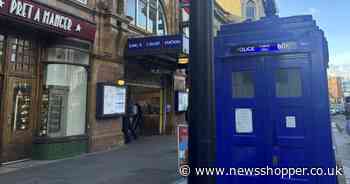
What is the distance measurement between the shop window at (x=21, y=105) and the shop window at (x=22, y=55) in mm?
423

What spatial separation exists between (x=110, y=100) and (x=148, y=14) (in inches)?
220

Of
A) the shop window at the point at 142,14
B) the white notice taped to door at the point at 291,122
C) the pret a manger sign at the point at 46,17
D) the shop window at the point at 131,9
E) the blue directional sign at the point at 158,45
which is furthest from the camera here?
the shop window at the point at 142,14

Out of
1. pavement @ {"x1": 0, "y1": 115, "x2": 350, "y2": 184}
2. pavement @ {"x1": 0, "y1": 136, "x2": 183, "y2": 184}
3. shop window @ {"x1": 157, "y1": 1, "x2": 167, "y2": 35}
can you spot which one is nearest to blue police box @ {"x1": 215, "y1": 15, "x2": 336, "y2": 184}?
pavement @ {"x1": 0, "y1": 115, "x2": 350, "y2": 184}

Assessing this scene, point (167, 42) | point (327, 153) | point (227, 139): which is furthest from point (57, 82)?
point (327, 153)

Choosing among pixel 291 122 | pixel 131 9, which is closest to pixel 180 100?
pixel 131 9

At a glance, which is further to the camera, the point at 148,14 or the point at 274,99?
the point at 148,14

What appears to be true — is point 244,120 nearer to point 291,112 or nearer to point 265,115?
point 265,115

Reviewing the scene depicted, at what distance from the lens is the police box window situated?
13.4ft

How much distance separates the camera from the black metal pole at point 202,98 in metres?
2.30

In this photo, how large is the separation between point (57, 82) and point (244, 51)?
677cm

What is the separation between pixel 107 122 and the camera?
1107cm

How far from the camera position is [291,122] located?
150 inches

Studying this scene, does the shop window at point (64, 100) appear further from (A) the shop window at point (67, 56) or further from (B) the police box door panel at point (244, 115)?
(B) the police box door panel at point (244, 115)

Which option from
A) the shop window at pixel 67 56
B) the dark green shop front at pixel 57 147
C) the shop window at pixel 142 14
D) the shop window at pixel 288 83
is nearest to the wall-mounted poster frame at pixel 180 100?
the shop window at pixel 142 14
